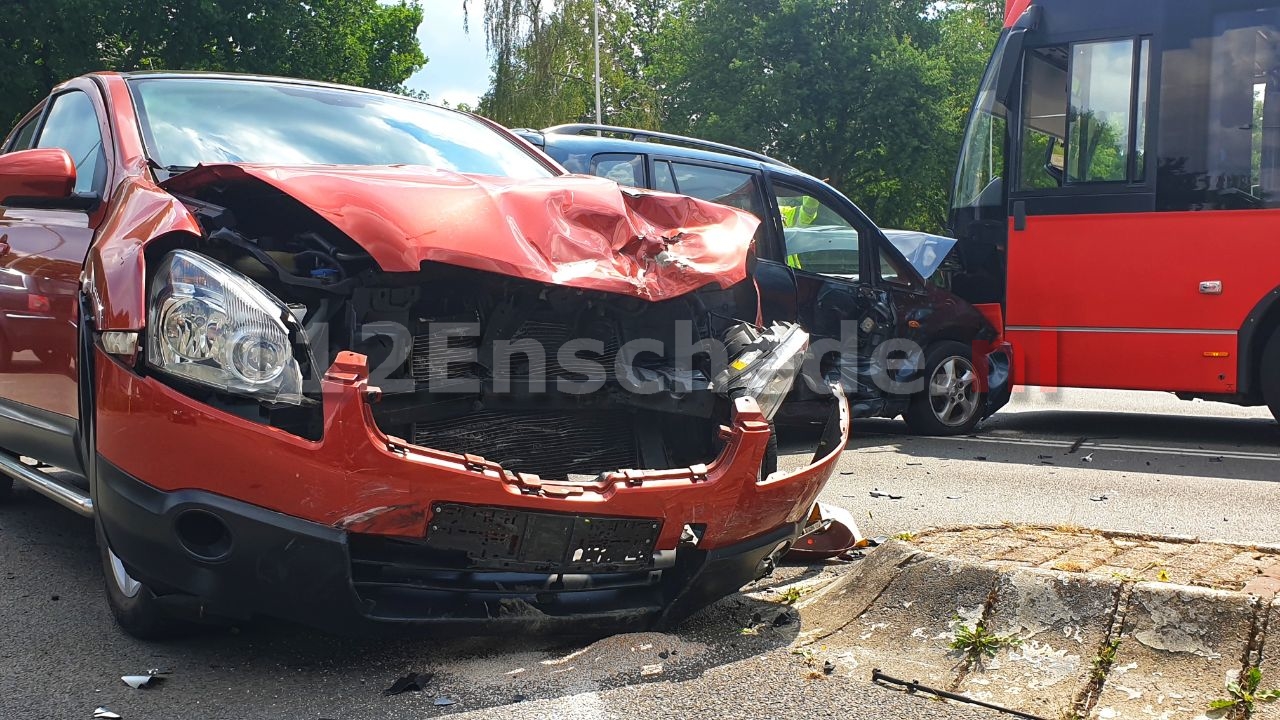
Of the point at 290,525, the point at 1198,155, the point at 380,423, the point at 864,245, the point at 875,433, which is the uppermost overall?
the point at 1198,155

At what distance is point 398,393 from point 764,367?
114 cm

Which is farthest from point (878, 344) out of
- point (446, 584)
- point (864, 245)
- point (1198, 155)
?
point (446, 584)

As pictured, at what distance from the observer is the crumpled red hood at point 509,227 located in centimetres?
321

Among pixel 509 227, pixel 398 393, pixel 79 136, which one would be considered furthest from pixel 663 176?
pixel 398 393

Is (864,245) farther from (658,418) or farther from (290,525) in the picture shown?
(290,525)

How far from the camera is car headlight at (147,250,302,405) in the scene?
2.99 metres

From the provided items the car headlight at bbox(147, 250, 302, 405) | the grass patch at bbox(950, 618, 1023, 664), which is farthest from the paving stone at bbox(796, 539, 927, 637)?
the car headlight at bbox(147, 250, 302, 405)

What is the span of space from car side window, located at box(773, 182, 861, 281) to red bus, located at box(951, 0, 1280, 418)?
1.71m

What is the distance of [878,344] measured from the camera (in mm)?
8578

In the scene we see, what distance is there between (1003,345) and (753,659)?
21.2 ft

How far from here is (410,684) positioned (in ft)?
10.6

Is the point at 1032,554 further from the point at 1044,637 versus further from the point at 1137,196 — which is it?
the point at 1137,196

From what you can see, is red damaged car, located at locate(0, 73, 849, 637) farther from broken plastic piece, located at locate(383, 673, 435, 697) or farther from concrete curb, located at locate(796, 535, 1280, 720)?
concrete curb, located at locate(796, 535, 1280, 720)

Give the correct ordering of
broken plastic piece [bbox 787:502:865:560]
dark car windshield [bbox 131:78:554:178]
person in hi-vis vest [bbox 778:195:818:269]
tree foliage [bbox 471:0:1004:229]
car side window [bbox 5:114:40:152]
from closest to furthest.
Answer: dark car windshield [bbox 131:78:554:178]
broken plastic piece [bbox 787:502:865:560]
car side window [bbox 5:114:40:152]
person in hi-vis vest [bbox 778:195:818:269]
tree foliage [bbox 471:0:1004:229]
